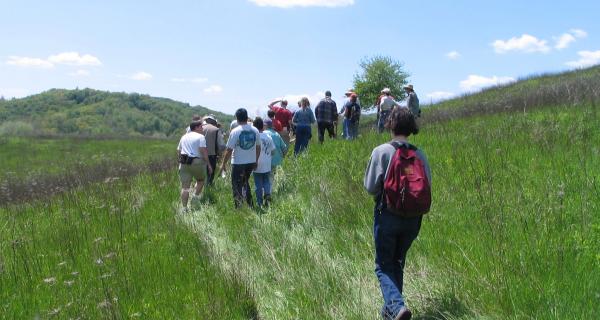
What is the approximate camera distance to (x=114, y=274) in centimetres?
580

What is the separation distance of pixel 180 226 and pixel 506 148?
5514mm

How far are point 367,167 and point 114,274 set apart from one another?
3175 mm

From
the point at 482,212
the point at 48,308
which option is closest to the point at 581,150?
the point at 482,212

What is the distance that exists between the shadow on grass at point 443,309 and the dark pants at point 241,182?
546 cm

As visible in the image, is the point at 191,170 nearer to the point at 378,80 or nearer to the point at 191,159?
the point at 191,159

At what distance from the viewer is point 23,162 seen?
39969mm

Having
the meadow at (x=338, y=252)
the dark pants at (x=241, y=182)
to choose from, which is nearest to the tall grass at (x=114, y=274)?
the meadow at (x=338, y=252)

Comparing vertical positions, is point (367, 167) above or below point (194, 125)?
below

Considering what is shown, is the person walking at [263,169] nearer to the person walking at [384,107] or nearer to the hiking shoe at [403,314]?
the hiking shoe at [403,314]

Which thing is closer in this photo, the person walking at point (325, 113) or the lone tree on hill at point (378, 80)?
the person walking at point (325, 113)

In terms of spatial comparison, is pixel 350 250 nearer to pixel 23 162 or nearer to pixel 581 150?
pixel 581 150

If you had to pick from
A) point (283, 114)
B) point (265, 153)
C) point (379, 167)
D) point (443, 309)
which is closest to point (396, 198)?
point (379, 167)

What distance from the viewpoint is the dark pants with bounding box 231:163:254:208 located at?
31.2ft

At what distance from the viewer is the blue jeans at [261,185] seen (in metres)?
9.62
